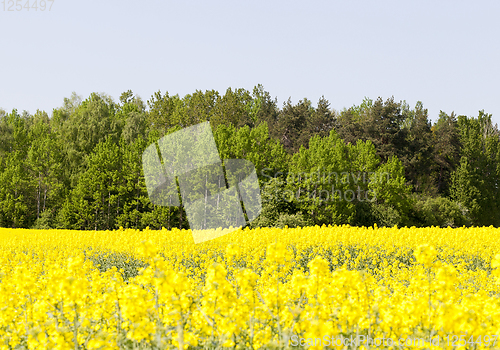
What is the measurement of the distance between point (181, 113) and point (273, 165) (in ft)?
49.3

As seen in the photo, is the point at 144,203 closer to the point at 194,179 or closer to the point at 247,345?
the point at 194,179

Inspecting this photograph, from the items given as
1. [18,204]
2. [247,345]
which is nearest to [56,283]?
[247,345]

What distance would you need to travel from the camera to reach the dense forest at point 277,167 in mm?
31578
